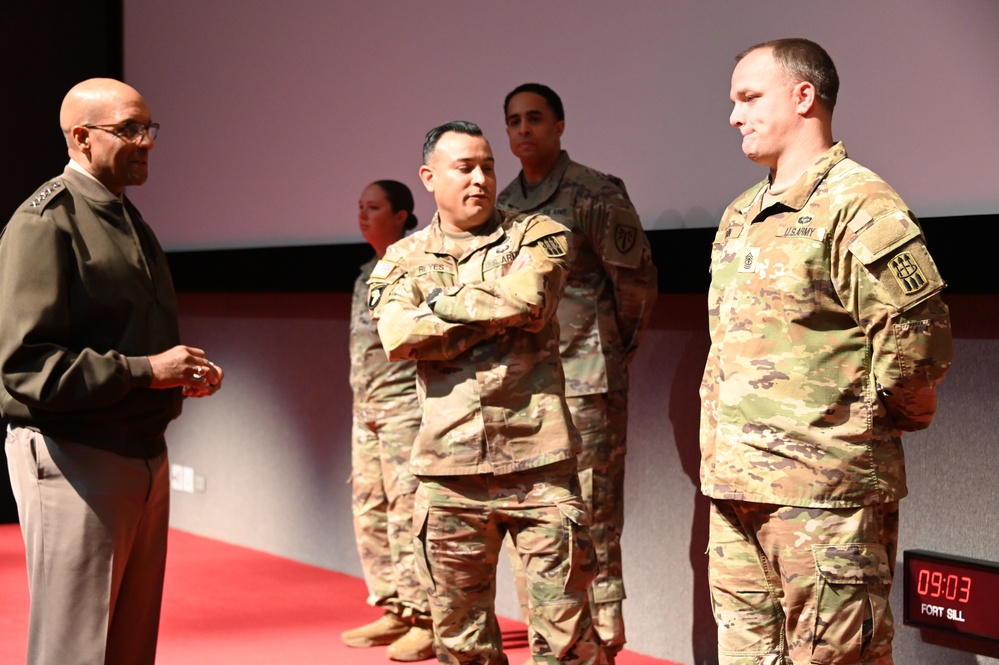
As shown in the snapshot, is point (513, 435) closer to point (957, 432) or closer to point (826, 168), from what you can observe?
point (826, 168)

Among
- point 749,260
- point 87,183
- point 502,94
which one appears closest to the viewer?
point 749,260

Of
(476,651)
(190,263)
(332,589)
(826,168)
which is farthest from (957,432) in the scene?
(190,263)

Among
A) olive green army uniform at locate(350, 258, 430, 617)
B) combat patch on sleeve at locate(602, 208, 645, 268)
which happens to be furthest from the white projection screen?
olive green army uniform at locate(350, 258, 430, 617)

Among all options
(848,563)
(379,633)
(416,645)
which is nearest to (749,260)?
(848,563)

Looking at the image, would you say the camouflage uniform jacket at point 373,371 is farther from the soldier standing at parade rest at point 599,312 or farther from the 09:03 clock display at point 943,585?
the 09:03 clock display at point 943,585

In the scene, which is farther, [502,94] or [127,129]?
[502,94]

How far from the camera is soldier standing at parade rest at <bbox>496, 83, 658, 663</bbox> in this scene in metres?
3.57

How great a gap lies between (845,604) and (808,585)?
8cm

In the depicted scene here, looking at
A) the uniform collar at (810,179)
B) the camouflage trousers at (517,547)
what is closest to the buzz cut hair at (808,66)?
the uniform collar at (810,179)

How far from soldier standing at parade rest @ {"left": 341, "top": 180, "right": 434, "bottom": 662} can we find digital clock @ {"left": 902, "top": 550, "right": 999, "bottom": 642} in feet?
5.38

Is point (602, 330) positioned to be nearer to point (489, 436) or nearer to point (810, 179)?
point (489, 436)

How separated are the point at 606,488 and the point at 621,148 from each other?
→ 129 centimetres

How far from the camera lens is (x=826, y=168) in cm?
229

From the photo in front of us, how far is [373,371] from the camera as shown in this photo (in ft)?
13.6
